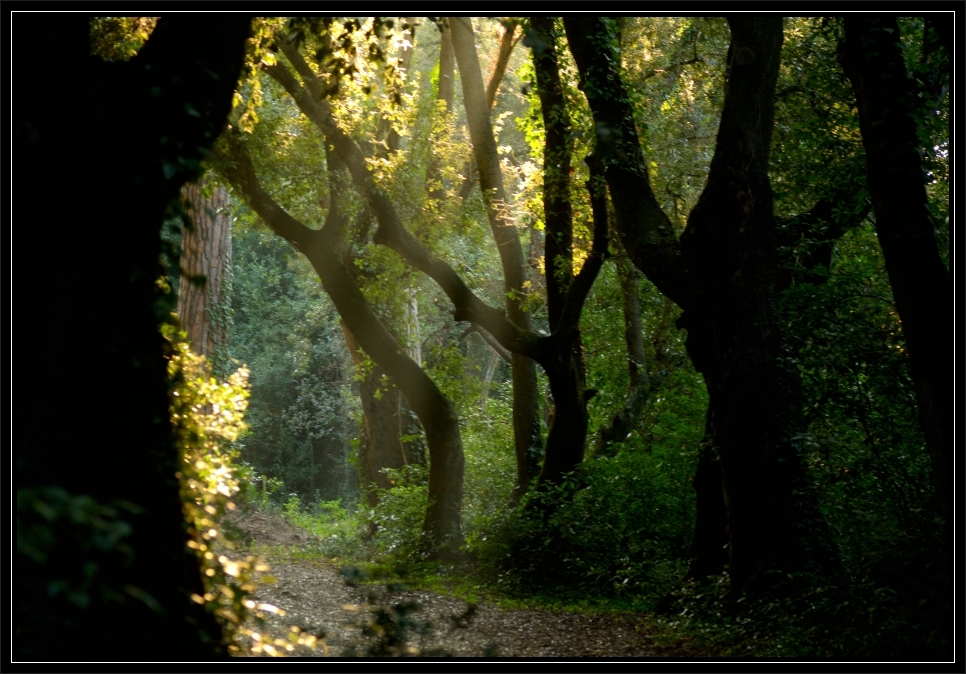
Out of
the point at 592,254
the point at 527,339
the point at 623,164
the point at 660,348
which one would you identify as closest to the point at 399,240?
the point at 527,339

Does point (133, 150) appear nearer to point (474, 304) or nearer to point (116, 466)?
point (116, 466)

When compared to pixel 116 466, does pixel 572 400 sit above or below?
above

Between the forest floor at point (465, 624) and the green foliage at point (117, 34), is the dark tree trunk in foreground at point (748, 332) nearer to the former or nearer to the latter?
the forest floor at point (465, 624)

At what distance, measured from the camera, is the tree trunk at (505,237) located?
1196 cm

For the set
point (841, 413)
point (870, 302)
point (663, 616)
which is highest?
point (870, 302)

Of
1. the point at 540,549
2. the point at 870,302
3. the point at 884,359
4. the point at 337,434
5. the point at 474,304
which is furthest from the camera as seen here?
the point at 337,434

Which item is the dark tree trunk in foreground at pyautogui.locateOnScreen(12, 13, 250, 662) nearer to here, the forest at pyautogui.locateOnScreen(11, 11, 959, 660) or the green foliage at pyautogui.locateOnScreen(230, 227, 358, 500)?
the forest at pyautogui.locateOnScreen(11, 11, 959, 660)

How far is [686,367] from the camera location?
12.1m

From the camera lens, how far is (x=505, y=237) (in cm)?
1237

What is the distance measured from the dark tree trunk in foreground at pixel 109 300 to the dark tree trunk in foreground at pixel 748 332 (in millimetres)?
4152

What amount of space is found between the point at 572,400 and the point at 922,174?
616 cm

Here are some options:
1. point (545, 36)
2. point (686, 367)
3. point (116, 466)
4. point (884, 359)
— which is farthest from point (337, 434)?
point (116, 466)

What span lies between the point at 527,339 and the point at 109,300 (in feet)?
24.9

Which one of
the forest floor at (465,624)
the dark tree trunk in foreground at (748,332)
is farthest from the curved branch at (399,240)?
the dark tree trunk in foreground at (748,332)
